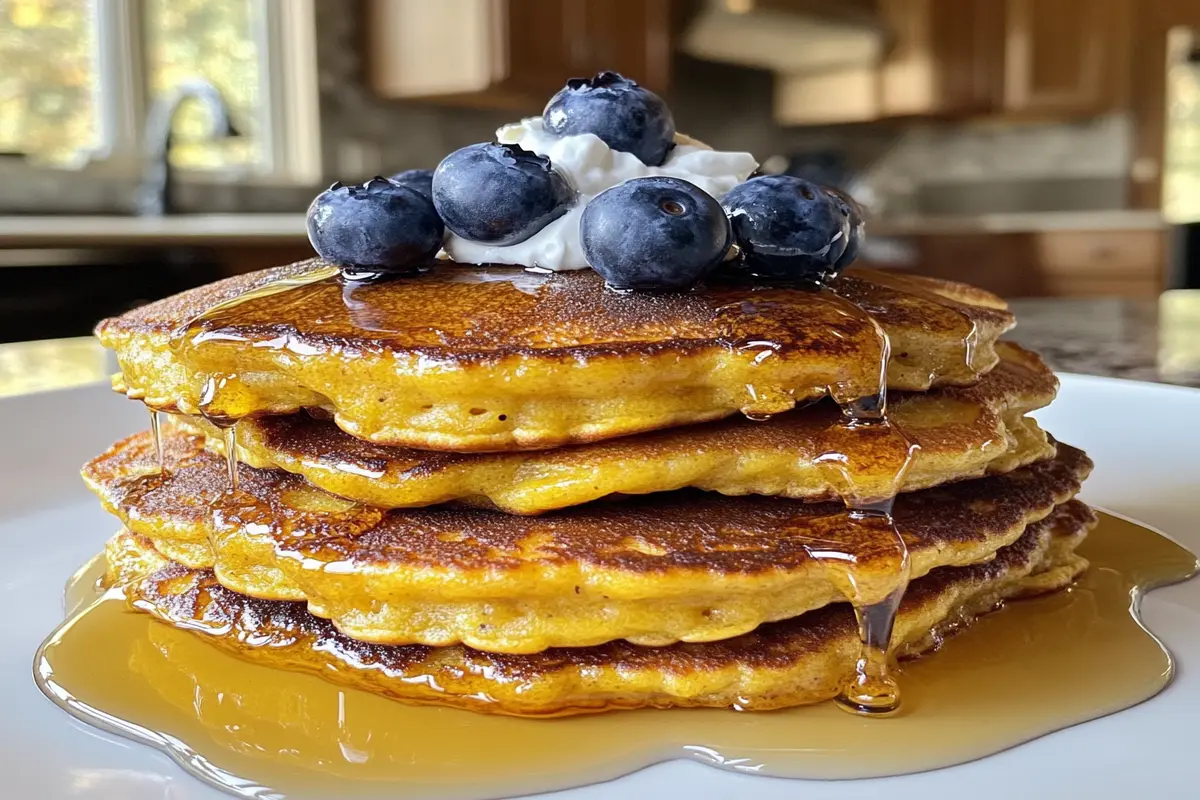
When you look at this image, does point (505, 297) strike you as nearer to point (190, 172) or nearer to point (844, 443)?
point (844, 443)

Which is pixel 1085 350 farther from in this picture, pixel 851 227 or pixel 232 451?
pixel 232 451

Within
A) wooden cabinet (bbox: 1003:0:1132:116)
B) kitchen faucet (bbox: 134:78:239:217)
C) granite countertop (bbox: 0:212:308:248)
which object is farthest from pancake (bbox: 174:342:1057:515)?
wooden cabinet (bbox: 1003:0:1132:116)

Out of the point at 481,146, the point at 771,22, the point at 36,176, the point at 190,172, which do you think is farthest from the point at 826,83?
the point at 481,146

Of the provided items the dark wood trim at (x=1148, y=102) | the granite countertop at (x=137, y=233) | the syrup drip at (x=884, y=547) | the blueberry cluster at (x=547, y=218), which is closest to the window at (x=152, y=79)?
the granite countertop at (x=137, y=233)

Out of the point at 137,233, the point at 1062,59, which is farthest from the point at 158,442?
the point at 1062,59

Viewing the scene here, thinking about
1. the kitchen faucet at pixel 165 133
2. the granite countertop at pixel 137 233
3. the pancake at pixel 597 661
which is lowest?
the pancake at pixel 597 661

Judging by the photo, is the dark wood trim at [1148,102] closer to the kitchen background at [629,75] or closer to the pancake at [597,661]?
the kitchen background at [629,75]
